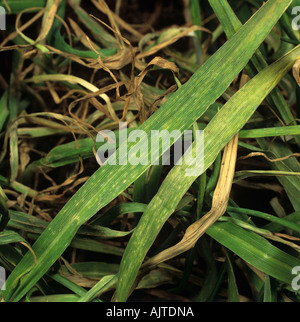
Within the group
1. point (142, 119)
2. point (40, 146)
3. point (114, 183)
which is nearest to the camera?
point (114, 183)

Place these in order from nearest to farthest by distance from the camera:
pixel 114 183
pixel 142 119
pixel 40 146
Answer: pixel 114 183, pixel 142 119, pixel 40 146

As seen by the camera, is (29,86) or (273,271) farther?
(29,86)

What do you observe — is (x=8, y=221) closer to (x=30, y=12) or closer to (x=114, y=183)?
(x=114, y=183)

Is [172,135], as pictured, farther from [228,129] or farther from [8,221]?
[8,221]
